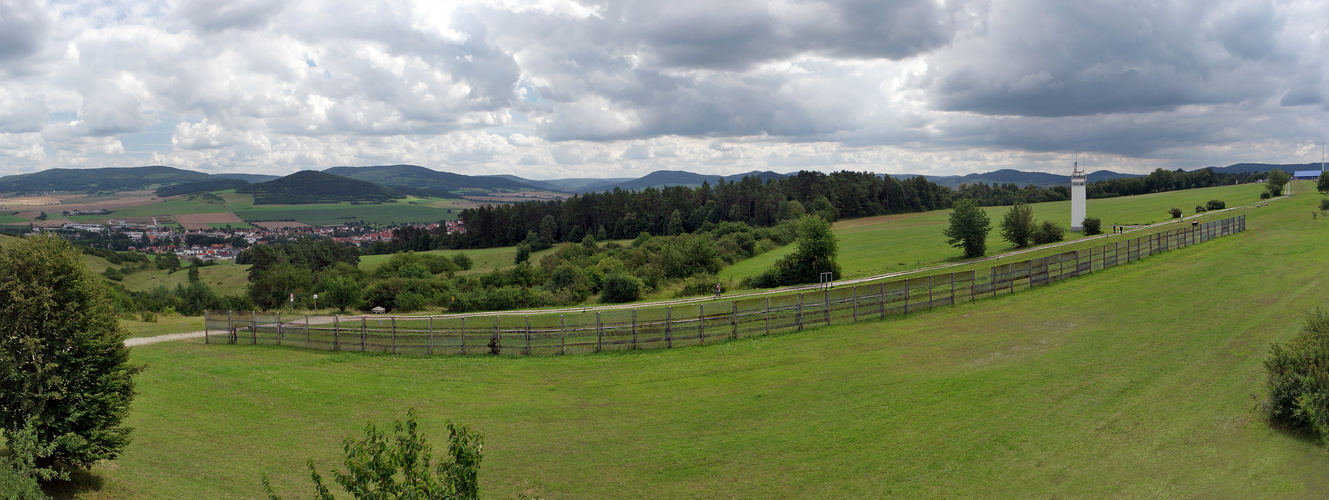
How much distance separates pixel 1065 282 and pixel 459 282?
47.7 meters

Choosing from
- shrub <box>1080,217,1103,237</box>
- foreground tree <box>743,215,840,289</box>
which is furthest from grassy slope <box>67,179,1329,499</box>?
shrub <box>1080,217,1103,237</box>

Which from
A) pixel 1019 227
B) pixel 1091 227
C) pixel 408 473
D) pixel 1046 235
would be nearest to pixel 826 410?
pixel 408 473

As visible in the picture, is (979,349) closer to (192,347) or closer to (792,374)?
(792,374)

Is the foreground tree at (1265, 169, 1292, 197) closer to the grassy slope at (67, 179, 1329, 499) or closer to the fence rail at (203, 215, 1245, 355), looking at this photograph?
the fence rail at (203, 215, 1245, 355)

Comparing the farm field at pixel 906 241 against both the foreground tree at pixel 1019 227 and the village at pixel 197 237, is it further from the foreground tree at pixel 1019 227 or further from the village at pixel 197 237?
the village at pixel 197 237

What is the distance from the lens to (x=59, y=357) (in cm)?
1006

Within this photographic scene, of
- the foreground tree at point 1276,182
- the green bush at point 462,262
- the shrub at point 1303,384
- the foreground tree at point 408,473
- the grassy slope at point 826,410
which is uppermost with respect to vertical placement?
the foreground tree at point 1276,182

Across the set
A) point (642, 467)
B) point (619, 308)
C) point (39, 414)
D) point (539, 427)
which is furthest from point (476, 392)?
point (619, 308)

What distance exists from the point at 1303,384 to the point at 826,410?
26.9 ft

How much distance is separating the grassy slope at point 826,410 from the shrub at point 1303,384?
39 centimetres

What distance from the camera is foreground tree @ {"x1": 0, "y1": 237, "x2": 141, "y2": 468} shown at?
9602 millimetres

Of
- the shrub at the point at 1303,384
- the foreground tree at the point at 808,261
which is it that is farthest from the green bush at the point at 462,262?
the shrub at the point at 1303,384

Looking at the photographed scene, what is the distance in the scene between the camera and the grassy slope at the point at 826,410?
11.8 meters

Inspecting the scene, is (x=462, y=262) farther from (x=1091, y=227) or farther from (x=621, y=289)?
(x=1091, y=227)
